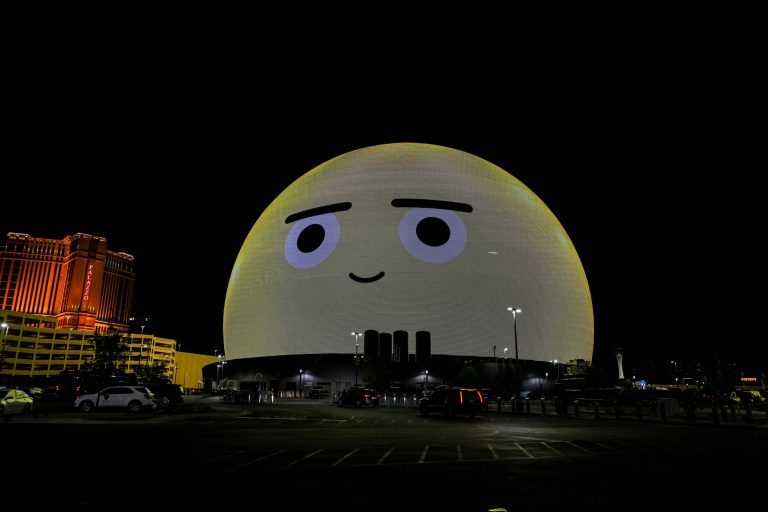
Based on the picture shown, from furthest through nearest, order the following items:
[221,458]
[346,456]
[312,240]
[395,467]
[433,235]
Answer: [312,240] → [433,235] → [346,456] → [221,458] → [395,467]

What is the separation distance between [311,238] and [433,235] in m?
17.0

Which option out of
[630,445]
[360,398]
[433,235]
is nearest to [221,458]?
[630,445]

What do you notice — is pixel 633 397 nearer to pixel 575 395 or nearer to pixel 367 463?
pixel 575 395

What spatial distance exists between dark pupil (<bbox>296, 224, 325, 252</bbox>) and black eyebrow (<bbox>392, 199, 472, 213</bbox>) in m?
11.0

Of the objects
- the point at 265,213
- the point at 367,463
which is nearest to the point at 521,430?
the point at 367,463

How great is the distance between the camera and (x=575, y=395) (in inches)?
1855

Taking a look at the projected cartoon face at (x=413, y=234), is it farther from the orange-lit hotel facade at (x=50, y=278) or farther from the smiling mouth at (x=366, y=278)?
the orange-lit hotel facade at (x=50, y=278)

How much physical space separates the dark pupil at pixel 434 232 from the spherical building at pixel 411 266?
173 mm

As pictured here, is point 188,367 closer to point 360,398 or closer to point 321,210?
point 321,210

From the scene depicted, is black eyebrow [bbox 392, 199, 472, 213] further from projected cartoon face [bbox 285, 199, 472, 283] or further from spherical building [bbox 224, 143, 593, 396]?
spherical building [bbox 224, 143, 593, 396]

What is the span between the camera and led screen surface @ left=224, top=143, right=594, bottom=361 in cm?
6725

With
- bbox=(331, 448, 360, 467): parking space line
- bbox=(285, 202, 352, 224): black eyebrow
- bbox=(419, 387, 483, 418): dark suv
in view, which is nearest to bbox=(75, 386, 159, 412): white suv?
bbox=(419, 387, 483, 418): dark suv

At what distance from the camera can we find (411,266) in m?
67.1

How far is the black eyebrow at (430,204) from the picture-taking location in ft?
223
